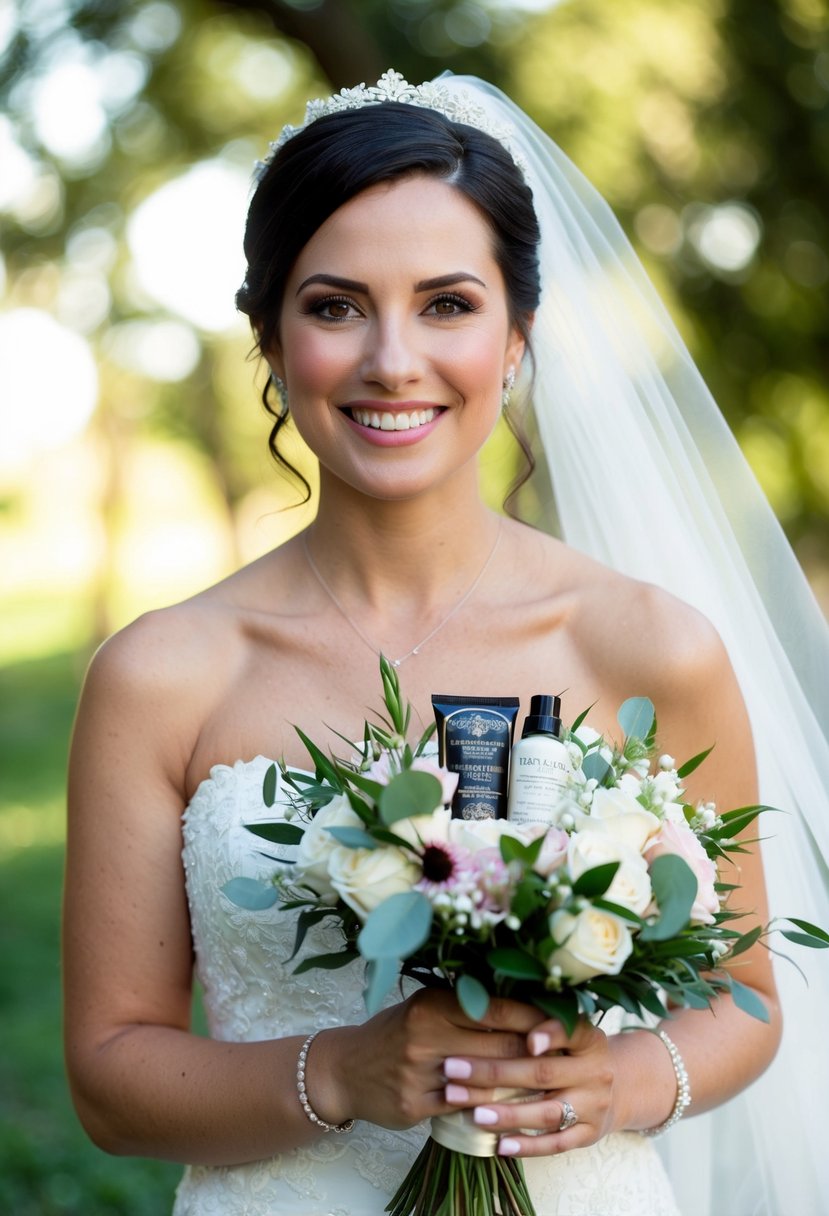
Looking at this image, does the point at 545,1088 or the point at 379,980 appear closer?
the point at 379,980

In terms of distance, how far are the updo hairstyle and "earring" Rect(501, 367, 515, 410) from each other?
12 centimetres

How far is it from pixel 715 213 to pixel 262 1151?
7.45 m

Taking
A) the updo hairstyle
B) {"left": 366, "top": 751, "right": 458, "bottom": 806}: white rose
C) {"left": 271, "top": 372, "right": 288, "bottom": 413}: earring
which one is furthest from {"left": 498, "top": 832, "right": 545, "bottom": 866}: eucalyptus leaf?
{"left": 271, "top": 372, "right": 288, "bottom": 413}: earring

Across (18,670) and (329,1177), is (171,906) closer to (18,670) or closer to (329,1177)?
(329,1177)

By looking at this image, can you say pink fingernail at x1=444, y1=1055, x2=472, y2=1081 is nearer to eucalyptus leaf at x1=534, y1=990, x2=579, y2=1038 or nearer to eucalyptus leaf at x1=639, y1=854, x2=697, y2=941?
eucalyptus leaf at x1=534, y1=990, x2=579, y2=1038

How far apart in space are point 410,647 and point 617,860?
1.23 metres

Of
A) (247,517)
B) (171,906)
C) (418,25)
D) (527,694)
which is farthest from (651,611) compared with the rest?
(247,517)

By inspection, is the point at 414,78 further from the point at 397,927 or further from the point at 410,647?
the point at 397,927

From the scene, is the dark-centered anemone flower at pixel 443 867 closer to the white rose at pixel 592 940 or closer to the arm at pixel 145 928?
the white rose at pixel 592 940

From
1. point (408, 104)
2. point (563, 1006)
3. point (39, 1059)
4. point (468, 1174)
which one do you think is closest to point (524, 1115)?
point (468, 1174)

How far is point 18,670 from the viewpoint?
77.0 feet

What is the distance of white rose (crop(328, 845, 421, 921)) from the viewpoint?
1.87m

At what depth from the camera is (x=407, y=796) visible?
1857mm

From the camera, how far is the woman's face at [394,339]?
8.91ft
